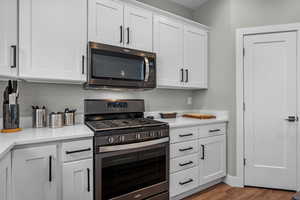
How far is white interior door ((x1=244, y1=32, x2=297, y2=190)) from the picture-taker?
2.61 m

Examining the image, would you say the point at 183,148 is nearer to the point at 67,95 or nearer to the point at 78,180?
the point at 78,180

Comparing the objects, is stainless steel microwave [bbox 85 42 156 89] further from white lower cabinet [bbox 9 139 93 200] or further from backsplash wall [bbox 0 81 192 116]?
white lower cabinet [bbox 9 139 93 200]

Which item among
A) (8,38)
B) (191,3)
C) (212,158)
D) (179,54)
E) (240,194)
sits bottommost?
(240,194)

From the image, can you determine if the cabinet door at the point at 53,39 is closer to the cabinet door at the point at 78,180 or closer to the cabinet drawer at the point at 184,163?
the cabinet door at the point at 78,180

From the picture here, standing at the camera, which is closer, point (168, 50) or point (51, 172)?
point (51, 172)

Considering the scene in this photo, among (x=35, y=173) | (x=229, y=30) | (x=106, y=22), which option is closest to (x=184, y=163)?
(x=35, y=173)

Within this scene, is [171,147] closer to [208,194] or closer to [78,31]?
[208,194]

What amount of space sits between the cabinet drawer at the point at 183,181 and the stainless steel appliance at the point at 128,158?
0.12 metres

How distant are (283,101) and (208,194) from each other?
63.5 inches

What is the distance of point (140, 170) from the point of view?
6.37 ft

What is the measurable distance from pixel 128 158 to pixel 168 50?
5.11 feet

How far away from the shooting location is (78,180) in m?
1.61

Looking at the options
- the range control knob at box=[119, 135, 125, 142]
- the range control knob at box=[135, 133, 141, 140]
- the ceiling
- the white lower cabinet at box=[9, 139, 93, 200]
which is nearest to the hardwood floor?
the range control knob at box=[135, 133, 141, 140]

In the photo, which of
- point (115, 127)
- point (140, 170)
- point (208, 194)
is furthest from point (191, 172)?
point (115, 127)
